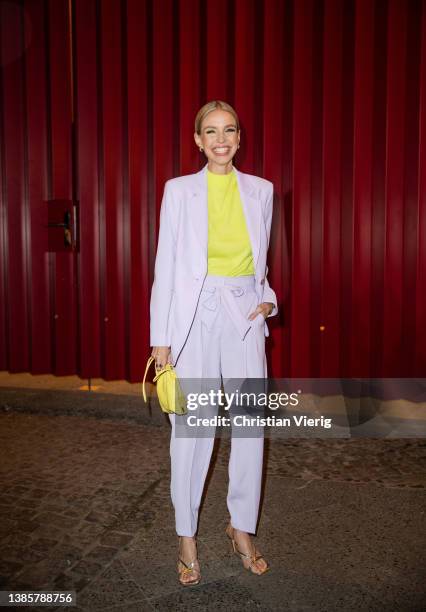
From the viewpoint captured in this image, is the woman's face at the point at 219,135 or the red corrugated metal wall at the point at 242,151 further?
the red corrugated metal wall at the point at 242,151

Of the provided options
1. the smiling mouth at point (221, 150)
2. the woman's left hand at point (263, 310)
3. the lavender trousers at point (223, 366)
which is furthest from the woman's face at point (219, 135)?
the woman's left hand at point (263, 310)

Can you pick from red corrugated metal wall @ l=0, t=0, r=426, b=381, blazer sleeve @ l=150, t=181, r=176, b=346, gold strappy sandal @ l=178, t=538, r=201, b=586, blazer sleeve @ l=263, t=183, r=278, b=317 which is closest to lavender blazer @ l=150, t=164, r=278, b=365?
blazer sleeve @ l=150, t=181, r=176, b=346

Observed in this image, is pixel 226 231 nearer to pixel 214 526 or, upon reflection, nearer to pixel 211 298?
pixel 211 298

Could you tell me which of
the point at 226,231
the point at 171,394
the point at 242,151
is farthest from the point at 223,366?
the point at 242,151

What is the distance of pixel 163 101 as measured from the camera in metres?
4.58

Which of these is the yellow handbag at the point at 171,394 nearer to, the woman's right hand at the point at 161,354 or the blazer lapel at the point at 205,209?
the woman's right hand at the point at 161,354

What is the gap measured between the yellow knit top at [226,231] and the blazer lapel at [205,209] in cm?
3

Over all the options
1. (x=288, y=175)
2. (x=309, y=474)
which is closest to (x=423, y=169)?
(x=288, y=175)

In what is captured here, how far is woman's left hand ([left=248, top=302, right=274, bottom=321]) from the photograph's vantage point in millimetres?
2268

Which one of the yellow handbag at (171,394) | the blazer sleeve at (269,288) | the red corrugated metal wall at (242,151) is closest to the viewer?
the yellow handbag at (171,394)

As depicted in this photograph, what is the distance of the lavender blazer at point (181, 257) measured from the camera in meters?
2.19

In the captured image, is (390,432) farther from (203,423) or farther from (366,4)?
(366,4)

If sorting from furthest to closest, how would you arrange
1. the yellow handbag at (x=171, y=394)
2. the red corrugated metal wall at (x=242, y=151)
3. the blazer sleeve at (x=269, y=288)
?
the red corrugated metal wall at (x=242, y=151), the blazer sleeve at (x=269, y=288), the yellow handbag at (x=171, y=394)

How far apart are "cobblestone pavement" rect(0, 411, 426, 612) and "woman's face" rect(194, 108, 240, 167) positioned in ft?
5.33
